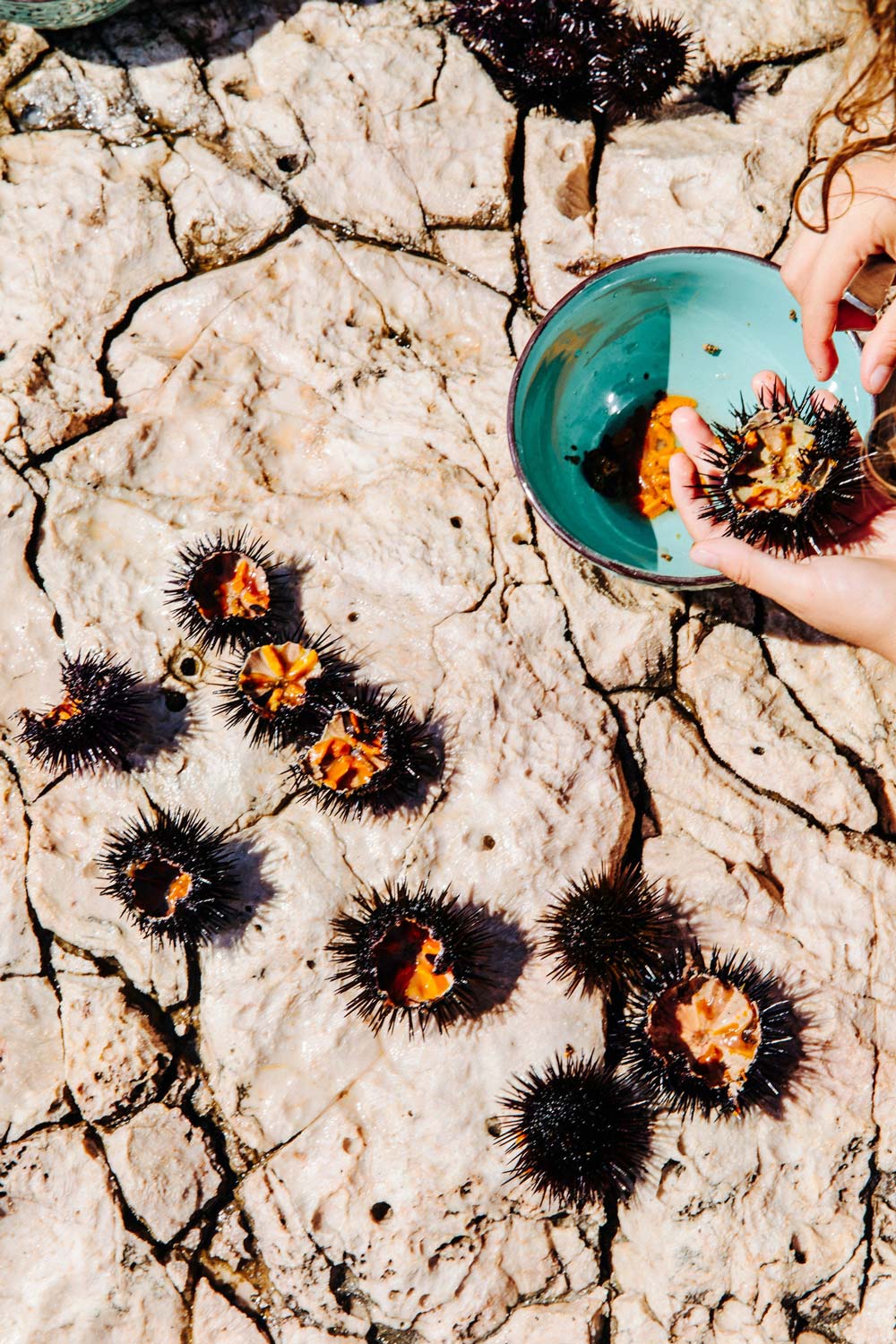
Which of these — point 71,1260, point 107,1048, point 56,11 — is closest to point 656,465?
point 56,11

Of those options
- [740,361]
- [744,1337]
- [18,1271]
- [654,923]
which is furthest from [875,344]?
[18,1271]

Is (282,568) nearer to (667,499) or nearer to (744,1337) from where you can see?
(667,499)

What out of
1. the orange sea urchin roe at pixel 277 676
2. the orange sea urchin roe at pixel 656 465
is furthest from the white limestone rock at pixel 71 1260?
the orange sea urchin roe at pixel 656 465

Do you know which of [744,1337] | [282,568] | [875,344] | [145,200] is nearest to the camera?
[875,344]

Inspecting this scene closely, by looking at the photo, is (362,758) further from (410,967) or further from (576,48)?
(576,48)

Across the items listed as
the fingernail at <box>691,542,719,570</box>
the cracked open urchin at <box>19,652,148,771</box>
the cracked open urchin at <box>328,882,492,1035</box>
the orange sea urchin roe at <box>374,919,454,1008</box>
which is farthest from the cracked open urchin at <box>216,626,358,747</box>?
the fingernail at <box>691,542,719,570</box>
